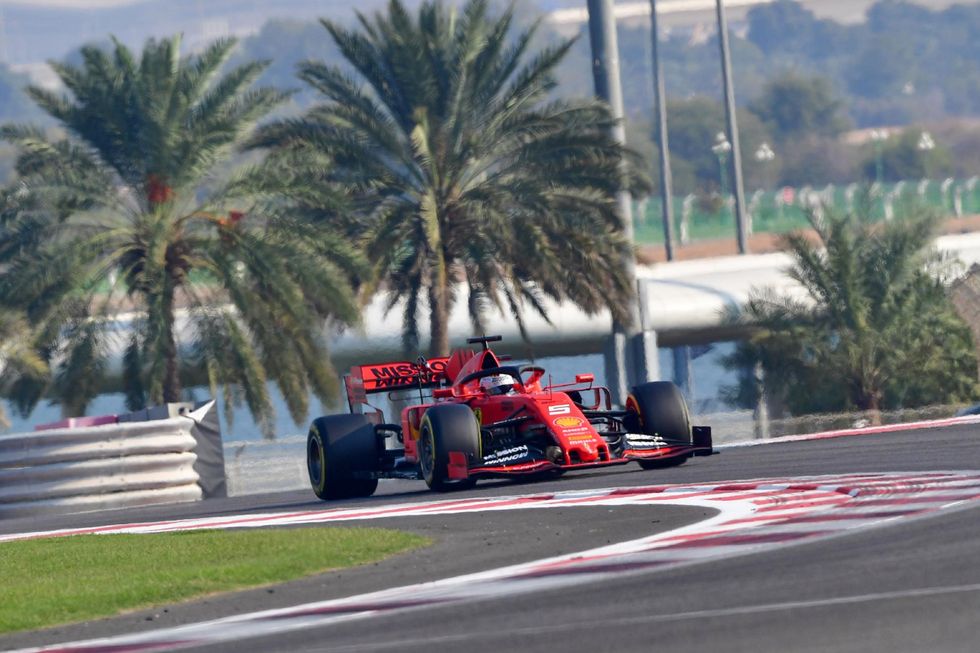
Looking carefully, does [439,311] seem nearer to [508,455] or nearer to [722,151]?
[508,455]

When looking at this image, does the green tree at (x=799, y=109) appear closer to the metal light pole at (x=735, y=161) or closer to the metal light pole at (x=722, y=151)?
the metal light pole at (x=722, y=151)

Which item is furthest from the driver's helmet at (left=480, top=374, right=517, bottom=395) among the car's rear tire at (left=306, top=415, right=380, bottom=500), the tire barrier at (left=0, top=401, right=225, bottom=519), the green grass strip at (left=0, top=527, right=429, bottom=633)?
the tire barrier at (left=0, top=401, right=225, bottom=519)

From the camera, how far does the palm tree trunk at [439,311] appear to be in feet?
86.6

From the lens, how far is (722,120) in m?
155

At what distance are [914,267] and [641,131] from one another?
12173 centimetres

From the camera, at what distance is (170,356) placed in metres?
25.3

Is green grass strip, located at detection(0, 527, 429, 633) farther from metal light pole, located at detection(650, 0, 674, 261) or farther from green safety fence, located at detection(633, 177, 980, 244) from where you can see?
green safety fence, located at detection(633, 177, 980, 244)

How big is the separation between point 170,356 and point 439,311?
4297mm

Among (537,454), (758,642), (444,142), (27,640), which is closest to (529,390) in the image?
(537,454)

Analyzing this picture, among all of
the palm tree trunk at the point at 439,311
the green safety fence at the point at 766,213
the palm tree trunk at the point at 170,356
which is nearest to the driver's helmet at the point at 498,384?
the palm tree trunk at the point at 170,356

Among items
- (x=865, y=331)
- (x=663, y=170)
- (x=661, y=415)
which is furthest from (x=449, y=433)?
(x=663, y=170)

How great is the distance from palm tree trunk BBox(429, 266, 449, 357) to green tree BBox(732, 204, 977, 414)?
6.12 metres

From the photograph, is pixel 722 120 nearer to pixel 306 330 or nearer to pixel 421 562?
pixel 306 330

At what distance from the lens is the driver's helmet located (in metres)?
16.0
